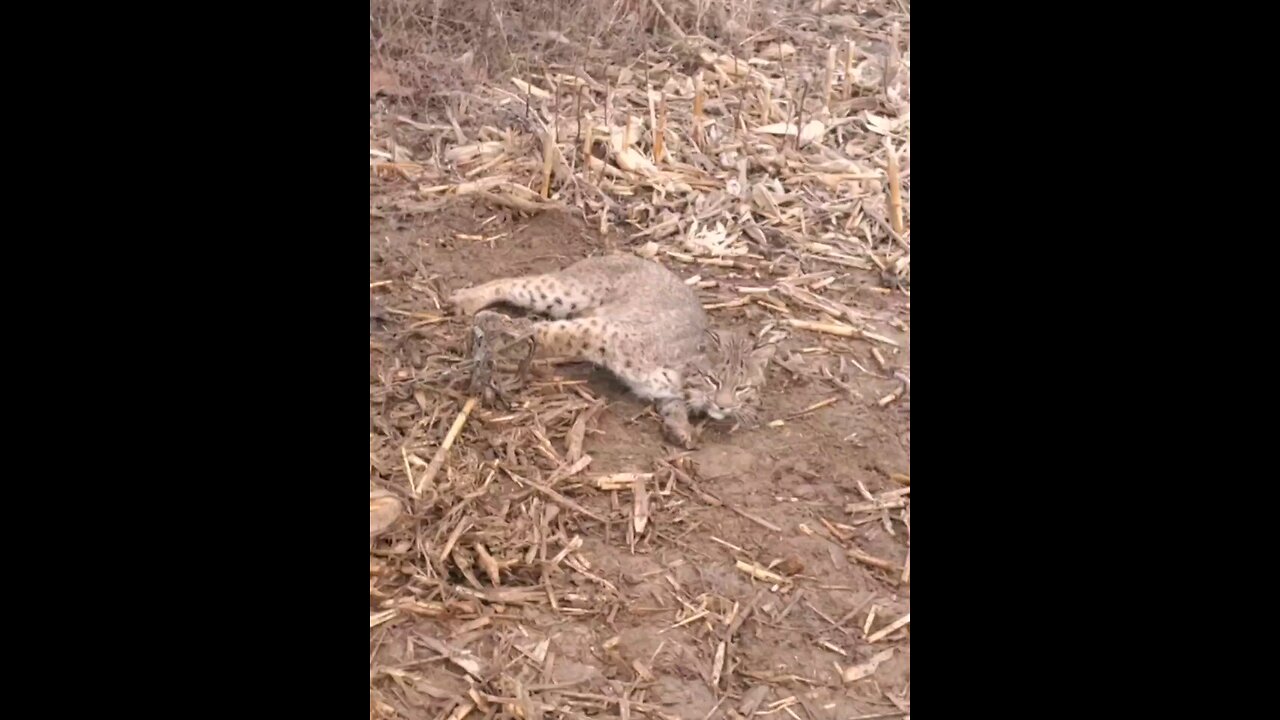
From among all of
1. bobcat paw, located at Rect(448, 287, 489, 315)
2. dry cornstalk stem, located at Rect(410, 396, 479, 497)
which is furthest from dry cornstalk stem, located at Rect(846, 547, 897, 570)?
bobcat paw, located at Rect(448, 287, 489, 315)

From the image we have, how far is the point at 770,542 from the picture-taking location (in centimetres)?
307

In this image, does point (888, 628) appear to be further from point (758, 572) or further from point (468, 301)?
point (468, 301)

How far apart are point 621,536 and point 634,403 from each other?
Answer: 1.29ft

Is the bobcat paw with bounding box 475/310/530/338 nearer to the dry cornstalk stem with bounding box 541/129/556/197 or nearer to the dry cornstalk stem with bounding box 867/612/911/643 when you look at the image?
the dry cornstalk stem with bounding box 541/129/556/197

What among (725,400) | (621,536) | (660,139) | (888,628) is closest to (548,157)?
(660,139)

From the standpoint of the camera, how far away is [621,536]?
10.0ft

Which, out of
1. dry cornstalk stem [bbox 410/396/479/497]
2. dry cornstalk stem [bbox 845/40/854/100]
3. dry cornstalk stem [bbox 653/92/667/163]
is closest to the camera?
dry cornstalk stem [bbox 410/396/479/497]

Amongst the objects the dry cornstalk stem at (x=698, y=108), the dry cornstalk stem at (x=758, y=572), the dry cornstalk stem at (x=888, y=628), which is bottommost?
the dry cornstalk stem at (x=888, y=628)

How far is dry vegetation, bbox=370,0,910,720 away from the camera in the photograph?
9.52 ft

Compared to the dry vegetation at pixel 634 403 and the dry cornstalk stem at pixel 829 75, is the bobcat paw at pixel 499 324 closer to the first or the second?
the dry vegetation at pixel 634 403

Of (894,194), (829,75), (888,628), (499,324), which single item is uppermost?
(829,75)

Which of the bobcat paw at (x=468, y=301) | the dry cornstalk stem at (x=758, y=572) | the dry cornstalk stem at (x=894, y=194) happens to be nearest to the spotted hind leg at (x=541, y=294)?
the bobcat paw at (x=468, y=301)

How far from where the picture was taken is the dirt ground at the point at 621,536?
2.87m

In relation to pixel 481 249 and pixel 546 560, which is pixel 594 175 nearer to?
pixel 481 249
